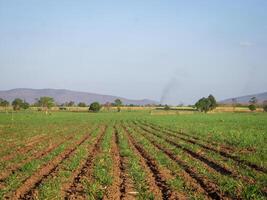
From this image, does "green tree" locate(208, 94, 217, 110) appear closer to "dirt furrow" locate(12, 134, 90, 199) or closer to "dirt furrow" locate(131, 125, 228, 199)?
"dirt furrow" locate(12, 134, 90, 199)

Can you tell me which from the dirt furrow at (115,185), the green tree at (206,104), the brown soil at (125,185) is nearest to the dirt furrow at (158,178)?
the brown soil at (125,185)

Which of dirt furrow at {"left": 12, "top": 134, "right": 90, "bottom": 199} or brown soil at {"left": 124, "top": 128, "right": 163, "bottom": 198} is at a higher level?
brown soil at {"left": 124, "top": 128, "right": 163, "bottom": 198}

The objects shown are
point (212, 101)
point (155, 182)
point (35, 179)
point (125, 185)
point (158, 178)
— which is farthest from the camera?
point (212, 101)

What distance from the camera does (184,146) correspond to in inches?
836

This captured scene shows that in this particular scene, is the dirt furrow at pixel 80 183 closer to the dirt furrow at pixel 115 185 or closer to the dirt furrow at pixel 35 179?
the dirt furrow at pixel 115 185

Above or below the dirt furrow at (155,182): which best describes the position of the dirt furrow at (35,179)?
below

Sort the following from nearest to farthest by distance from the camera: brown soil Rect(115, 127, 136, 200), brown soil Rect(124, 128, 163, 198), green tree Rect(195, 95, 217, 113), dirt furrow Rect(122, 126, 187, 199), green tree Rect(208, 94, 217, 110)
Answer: dirt furrow Rect(122, 126, 187, 199), brown soil Rect(115, 127, 136, 200), brown soil Rect(124, 128, 163, 198), green tree Rect(195, 95, 217, 113), green tree Rect(208, 94, 217, 110)

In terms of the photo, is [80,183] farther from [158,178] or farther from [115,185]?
[158,178]

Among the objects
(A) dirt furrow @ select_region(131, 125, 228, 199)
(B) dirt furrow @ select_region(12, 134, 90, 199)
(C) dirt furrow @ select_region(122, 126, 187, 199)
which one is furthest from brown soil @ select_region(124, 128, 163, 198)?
Result: (B) dirt furrow @ select_region(12, 134, 90, 199)

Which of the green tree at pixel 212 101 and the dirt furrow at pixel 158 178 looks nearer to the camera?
A: the dirt furrow at pixel 158 178

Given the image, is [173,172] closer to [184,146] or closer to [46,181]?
[46,181]

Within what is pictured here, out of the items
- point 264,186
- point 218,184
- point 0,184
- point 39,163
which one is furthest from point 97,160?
A: point 264,186

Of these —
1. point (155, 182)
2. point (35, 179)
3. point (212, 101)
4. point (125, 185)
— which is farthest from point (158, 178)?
point (212, 101)

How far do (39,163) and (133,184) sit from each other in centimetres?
581
